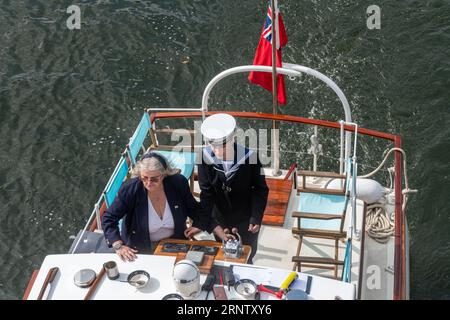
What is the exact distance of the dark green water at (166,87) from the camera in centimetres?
1162

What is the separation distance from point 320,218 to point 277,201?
4.32 ft

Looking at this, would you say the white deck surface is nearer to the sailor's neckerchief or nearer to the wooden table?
the wooden table

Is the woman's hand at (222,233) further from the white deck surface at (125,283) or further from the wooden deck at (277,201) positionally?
the wooden deck at (277,201)

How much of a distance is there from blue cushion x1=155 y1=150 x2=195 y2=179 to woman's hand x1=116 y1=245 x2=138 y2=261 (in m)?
2.51

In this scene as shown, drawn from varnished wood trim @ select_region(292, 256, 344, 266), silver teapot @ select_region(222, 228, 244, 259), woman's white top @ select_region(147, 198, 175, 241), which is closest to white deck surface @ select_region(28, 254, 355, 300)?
silver teapot @ select_region(222, 228, 244, 259)

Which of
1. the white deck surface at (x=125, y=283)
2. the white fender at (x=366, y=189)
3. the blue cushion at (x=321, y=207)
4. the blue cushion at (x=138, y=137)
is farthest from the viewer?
the white fender at (x=366, y=189)

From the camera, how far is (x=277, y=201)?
8508mm

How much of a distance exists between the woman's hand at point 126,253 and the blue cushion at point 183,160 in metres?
2.51

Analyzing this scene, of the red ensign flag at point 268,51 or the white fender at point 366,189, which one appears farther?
the white fender at point 366,189

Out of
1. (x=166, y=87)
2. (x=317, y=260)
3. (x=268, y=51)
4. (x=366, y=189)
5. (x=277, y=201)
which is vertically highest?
(x=268, y=51)

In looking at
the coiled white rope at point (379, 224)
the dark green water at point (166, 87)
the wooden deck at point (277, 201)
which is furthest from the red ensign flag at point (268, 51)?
the dark green water at point (166, 87)

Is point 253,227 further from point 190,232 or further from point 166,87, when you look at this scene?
point 166,87

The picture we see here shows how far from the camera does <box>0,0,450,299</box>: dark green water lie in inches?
458

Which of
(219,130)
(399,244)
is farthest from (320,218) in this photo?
(219,130)
